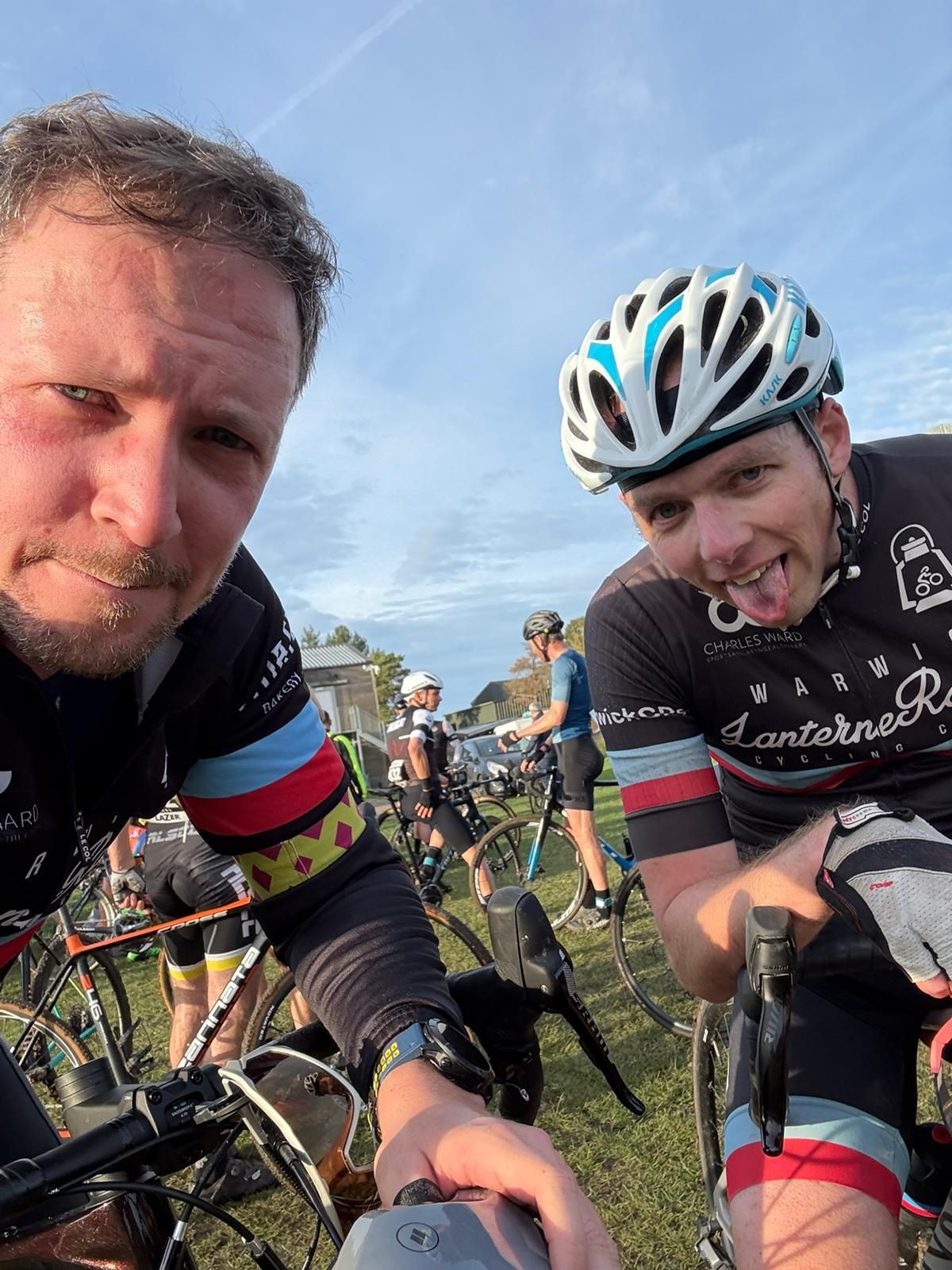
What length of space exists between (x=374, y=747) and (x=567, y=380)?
125ft

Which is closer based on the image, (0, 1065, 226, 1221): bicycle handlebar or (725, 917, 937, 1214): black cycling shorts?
(0, 1065, 226, 1221): bicycle handlebar

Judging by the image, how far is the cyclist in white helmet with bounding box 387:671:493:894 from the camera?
8.84 m

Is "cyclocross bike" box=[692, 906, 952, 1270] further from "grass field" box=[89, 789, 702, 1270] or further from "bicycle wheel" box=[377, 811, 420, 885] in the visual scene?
"bicycle wheel" box=[377, 811, 420, 885]

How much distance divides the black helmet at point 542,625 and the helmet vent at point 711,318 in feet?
22.0

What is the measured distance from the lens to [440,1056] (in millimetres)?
1257

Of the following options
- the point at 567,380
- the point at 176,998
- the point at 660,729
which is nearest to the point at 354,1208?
the point at 660,729

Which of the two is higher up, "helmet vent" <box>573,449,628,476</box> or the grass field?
"helmet vent" <box>573,449,628,476</box>

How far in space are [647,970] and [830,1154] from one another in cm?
463

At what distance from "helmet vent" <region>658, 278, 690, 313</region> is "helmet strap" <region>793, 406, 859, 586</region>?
519 mm

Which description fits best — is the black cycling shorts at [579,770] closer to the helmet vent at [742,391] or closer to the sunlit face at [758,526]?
the sunlit face at [758,526]

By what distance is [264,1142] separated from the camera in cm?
113

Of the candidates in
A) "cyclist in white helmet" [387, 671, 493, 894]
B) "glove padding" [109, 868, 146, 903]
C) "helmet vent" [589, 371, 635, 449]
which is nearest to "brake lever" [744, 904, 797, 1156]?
"helmet vent" [589, 371, 635, 449]

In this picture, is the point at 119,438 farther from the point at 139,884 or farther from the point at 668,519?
the point at 139,884

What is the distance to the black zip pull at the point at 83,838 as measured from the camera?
5.11ft
